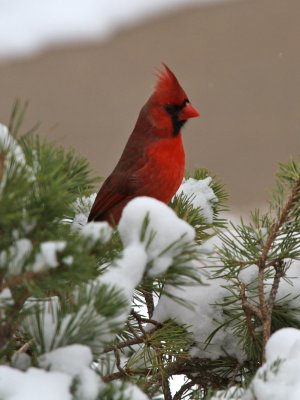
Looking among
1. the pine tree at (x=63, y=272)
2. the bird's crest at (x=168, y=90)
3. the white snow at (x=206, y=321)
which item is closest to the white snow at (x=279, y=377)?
the pine tree at (x=63, y=272)

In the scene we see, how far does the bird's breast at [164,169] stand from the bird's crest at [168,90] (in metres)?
0.05

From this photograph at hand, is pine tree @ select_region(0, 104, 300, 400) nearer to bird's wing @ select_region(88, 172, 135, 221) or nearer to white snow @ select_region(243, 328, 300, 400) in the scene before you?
white snow @ select_region(243, 328, 300, 400)

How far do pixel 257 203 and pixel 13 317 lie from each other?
102 inches

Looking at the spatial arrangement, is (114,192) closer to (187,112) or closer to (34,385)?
(187,112)

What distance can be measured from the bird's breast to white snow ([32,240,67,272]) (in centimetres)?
53

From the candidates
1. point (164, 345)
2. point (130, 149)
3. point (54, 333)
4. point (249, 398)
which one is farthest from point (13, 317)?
point (130, 149)

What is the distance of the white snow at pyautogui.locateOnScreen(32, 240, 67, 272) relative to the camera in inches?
16.0

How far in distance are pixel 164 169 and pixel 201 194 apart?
0.10m

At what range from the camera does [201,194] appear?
2.97 ft

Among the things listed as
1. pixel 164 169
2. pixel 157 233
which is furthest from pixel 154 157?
pixel 157 233

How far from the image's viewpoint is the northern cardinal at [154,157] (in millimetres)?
963

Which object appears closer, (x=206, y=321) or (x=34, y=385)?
(x=34, y=385)

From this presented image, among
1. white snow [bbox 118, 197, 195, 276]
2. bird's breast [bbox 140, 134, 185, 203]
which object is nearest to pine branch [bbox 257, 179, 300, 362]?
white snow [bbox 118, 197, 195, 276]

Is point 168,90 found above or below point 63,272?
above
